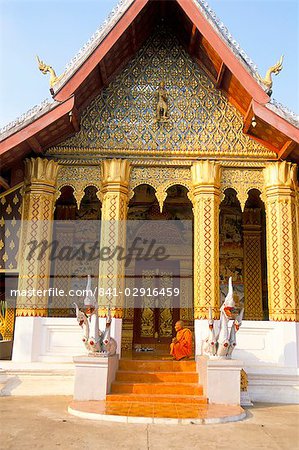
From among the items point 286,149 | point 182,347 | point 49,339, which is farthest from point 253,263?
point 49,339

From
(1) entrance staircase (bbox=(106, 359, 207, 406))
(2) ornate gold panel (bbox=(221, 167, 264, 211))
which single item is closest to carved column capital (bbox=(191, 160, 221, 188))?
(2) ornate gold panel (bbox=(221, 167, 264, 211))

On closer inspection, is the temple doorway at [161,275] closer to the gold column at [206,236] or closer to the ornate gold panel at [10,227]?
the gold column at [206,236]

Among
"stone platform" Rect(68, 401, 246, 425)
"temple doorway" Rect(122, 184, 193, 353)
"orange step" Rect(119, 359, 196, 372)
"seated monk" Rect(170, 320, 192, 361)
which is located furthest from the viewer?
"temple doorway" Rect(122, 184, 193, 353)

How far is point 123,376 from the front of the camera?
658 centimetres

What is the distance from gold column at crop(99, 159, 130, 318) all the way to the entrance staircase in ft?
3.10

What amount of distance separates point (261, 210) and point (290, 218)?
263 cm

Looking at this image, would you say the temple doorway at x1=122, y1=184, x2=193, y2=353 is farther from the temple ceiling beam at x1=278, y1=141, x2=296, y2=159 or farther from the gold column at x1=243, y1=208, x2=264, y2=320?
the temple ceiling beam at x1=278, y1=141, x2=296, y2=159

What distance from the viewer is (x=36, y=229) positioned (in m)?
7.62

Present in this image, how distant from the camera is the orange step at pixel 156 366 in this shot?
6.83 meters

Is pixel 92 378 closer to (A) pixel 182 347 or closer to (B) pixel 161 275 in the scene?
(A) pixel 182 347

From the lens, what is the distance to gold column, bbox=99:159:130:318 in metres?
7.36

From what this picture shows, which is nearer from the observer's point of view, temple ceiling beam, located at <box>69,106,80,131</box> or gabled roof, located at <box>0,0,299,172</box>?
gabled roof, located at <box>0,0,299,172</box>

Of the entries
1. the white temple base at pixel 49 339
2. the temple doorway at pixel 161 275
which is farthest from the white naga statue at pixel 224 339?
the temple doorway at pixel 161 275

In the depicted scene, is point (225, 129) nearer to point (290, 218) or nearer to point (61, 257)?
point (290, 218)
